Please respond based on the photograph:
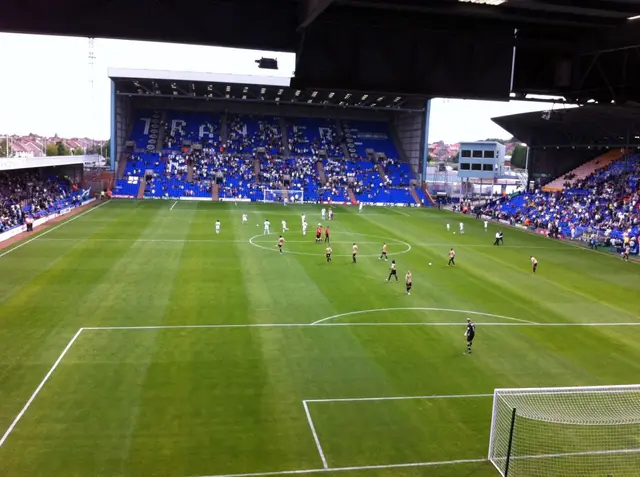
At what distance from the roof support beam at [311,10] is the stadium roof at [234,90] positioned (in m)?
56.4

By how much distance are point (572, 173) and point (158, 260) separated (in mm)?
49598

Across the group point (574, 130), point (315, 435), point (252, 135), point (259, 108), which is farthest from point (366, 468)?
point (259, 108)

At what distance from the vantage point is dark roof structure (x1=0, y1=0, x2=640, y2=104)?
7520mm

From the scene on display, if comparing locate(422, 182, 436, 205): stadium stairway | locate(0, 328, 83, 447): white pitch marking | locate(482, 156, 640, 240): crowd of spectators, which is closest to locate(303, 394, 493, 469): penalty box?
locate(0, 328, 83, 447): white pitch marking

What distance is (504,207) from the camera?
64500 mm

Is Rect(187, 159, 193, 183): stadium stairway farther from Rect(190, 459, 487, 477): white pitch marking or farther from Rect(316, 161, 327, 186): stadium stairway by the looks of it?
Rect(190, 459, 487, 477): white pitch marking

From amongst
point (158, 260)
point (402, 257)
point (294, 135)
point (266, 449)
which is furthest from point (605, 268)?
point (294, 135)

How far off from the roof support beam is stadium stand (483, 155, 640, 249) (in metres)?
39.7

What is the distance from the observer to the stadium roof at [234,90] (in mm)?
66938

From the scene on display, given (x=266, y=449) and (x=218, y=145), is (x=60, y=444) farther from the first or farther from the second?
(x=218, y=145)

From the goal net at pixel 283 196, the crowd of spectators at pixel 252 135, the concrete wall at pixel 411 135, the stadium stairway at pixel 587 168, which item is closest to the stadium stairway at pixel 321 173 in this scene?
the goal net at pixel 283 196

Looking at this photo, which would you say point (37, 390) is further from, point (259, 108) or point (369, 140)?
point (369, 140)

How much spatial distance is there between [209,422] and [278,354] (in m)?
4.89

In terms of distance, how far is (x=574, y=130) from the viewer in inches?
2334
